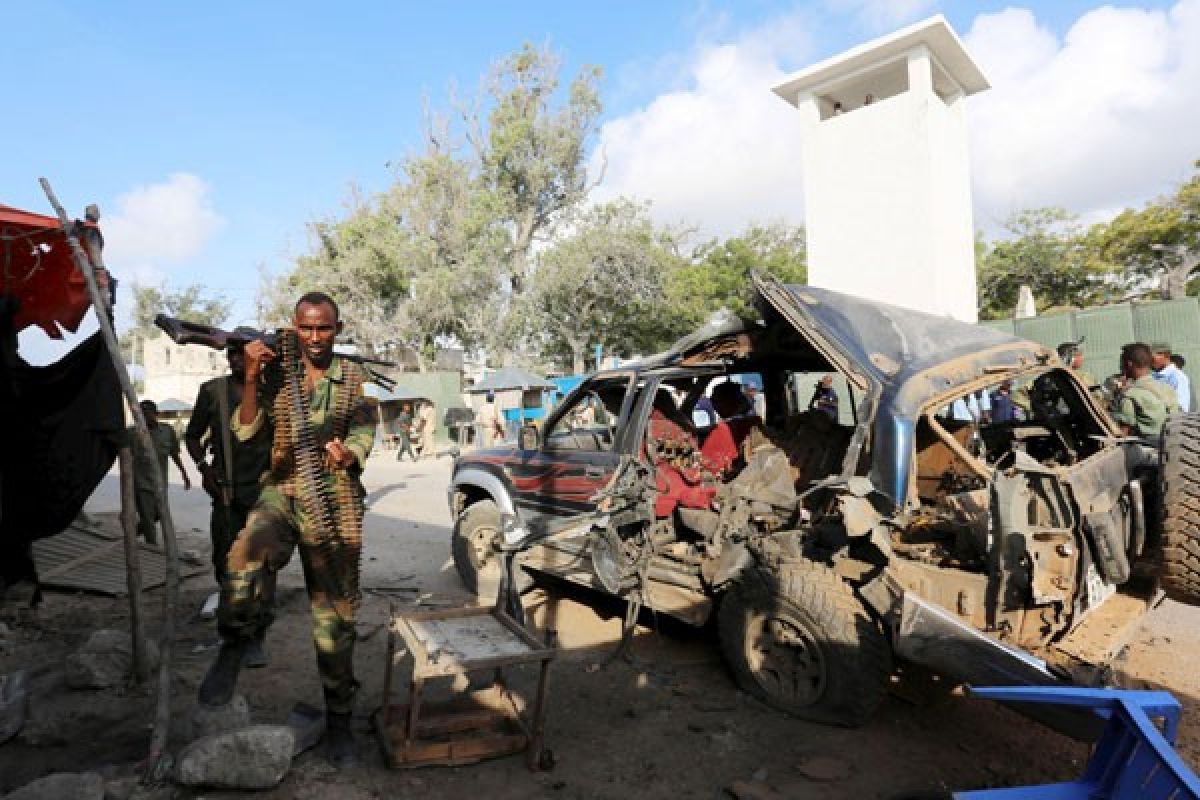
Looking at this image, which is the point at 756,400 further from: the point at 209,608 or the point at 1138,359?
the point at 209,608

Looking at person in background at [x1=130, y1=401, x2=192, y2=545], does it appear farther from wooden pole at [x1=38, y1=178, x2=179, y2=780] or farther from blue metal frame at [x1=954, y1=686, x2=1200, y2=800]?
blue metal frame at [x1=954, y1=686, x2=1200, y2=800]

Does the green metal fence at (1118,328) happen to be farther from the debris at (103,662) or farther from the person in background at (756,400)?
the debris at (103,662)

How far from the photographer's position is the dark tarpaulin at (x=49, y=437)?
4.38 meters

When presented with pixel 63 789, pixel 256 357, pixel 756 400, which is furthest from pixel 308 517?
pixel 756 400

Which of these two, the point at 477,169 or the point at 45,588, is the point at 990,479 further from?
the point at 477,169

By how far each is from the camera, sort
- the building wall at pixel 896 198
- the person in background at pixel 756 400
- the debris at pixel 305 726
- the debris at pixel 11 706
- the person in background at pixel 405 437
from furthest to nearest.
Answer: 1. the person in background at pixel 405 437
2. the building wall at pixel 896 198
3. the person in background at pixel 756 400
4. the debris at pixel 11 706
5. the debris at pixel 305 726

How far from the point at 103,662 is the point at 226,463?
1188 mm

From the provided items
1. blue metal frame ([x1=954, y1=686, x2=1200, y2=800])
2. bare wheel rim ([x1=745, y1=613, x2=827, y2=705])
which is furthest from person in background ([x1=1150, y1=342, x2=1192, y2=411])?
blue metal frame ([x1=954, y1=686, x2=1200, y2=800])

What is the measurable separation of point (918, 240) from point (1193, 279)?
1583 centimetres

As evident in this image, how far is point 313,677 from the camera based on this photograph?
13.1 feet

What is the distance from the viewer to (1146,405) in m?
5.33

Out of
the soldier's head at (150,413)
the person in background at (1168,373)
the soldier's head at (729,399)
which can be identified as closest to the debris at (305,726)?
the soldier's head at (729,399)

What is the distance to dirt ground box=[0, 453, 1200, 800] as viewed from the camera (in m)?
2.89

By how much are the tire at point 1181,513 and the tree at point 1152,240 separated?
20308 mm
